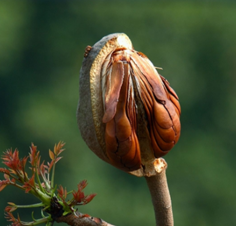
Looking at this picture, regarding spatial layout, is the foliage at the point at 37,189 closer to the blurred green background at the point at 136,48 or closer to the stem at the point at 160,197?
the stem at the point at 160,197

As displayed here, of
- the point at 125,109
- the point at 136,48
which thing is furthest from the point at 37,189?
the point at 136,48

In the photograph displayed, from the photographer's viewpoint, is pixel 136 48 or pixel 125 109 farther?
pixel 136 48

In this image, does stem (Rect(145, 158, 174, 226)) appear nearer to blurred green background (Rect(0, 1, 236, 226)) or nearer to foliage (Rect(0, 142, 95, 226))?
foliage (Rect(0, 142, 95, 226))

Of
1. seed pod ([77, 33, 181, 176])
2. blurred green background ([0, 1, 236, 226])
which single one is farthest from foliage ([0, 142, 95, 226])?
blurred green background ([0, 1, 236, 226])

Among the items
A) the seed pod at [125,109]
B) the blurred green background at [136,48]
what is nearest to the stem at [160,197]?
the seed pod at [125,109]

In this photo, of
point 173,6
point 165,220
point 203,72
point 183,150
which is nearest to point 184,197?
point 183,150

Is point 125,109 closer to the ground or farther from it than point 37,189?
farther from it

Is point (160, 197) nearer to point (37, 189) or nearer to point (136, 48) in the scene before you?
point (37, 189)

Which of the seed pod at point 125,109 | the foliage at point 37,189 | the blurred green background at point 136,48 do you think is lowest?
the foliage at point 37,189
